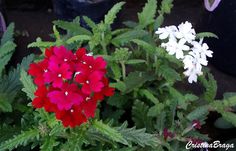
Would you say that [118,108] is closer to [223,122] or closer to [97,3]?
[223,122]

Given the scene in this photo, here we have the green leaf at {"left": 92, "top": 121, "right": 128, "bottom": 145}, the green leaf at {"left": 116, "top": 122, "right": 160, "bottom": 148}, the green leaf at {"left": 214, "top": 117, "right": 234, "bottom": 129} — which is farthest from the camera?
the green leaf at {"left": 214, "top": 117, "right": 234, "bottom": 129}

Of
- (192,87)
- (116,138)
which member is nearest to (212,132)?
(192,87)

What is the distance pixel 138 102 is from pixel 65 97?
1.83ft

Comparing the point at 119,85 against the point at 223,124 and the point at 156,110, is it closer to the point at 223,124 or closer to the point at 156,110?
the point at 156,110

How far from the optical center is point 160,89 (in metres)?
1.85

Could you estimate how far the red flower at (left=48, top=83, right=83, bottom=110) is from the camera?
4.13 ft

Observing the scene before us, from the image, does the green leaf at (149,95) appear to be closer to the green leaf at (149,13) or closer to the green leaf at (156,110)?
the green leaf at (156,110)

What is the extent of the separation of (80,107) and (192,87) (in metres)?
1.21

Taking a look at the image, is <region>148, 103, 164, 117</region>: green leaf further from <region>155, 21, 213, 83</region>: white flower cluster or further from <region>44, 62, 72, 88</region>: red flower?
<region>44, 62, 72, 88</region>: red flower

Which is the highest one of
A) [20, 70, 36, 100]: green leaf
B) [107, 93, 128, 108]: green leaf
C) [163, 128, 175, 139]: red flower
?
[20, 70, 36, 100]: green leaf

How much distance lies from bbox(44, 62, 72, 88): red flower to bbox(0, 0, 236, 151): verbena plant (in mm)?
244

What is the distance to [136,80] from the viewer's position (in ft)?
5.81

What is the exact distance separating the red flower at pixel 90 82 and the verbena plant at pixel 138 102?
0.84 feet

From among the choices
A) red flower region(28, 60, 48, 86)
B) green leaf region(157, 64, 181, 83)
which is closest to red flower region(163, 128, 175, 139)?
green leaf region(157, 64, 181, 83)
